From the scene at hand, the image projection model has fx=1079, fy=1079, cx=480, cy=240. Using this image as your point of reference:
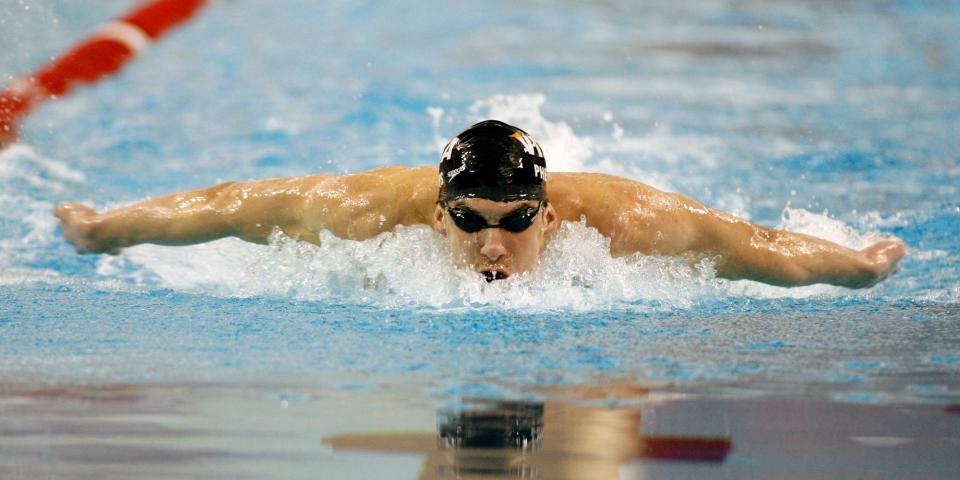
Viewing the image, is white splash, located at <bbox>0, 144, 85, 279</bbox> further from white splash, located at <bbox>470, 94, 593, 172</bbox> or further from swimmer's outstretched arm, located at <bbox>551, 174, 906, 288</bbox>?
white splash, located at <bbox>470, 94, 593, 172</bbox>

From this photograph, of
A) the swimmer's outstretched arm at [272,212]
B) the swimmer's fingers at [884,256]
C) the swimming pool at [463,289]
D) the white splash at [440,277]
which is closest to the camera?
the swimming pool at [463,289]

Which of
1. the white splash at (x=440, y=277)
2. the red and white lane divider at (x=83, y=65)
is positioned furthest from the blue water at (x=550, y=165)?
the red and white lane divider at (x=83, y=65)

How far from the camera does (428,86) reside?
8156 mm

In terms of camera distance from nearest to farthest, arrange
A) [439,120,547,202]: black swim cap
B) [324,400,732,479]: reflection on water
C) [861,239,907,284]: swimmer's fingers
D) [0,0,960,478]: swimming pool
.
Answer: [324,400,732,479]: reflection on water
[0,0,960,478]: swimming pool
[439,120,547,202]: black swim cap
[861,239,907,284]: swimmer's fingers

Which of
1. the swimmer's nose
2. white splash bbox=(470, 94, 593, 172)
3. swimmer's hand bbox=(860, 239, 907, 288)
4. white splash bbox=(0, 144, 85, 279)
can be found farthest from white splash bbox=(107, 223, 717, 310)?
white splash bbox=(470, 94, 593, 172)

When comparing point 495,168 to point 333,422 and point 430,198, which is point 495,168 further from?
point 333,422

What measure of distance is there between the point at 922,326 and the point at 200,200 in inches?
94.8

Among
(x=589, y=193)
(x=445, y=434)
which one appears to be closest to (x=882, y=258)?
(x=589, y=193)

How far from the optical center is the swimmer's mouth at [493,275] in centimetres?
335

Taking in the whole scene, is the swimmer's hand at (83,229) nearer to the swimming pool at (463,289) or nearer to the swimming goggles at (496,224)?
the swimming pool at (463,289)

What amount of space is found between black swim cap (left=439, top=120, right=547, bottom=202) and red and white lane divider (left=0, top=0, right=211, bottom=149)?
9.03ft

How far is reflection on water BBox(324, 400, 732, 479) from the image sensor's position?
176 cm

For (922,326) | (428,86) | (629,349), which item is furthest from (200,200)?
(428,86)

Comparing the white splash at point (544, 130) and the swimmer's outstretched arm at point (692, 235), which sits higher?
the white splash at point (544, 130)
